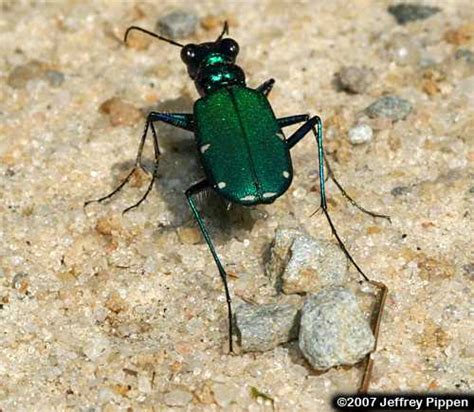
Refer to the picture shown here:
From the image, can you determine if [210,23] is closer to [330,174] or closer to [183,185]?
[183,185]

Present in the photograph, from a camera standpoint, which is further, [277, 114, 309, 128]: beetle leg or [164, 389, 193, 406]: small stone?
[277, 114, 309, 128]: beetle leg

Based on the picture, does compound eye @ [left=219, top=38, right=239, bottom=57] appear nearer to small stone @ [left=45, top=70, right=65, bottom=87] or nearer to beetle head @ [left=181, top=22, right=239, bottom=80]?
beetle head @ [left=181, top=22, right=239, bottom=80]

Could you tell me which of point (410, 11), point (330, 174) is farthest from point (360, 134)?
point (410, 11)

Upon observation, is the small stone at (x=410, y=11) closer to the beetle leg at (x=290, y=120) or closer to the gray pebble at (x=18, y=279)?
the beetle leg at (x=290, y=120)

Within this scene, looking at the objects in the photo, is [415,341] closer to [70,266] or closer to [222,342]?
[222,342]

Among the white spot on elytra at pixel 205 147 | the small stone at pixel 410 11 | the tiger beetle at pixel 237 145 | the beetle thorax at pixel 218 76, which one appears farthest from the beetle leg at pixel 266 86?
the small stone at pixel 410 11

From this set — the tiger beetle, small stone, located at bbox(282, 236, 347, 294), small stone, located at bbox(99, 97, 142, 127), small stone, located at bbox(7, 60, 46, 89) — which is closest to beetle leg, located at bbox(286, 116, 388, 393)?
the tiger beetle
